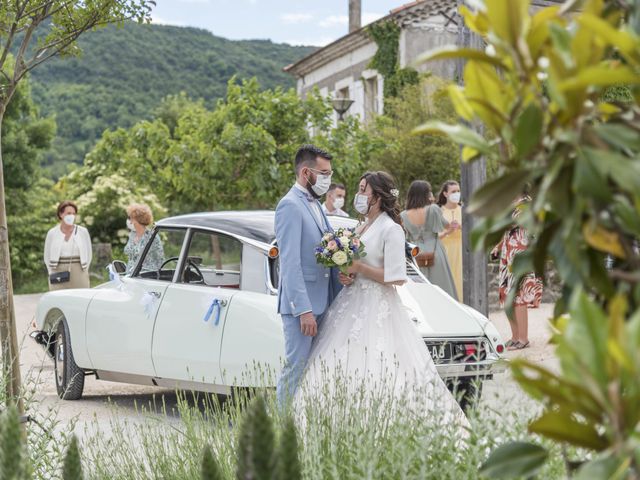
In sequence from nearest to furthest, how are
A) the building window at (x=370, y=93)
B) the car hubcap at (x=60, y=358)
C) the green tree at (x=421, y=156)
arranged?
the car hubcap at (x=60, y=358)
the green tree at (x=421, y=156)
the building window at (x=370, y=93)

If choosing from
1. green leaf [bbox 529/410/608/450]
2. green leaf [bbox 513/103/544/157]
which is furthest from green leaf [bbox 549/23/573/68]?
green leaf [bbox 529/410/608/450]

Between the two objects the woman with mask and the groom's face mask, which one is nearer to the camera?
the groom's face mask

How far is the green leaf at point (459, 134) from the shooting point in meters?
1.77

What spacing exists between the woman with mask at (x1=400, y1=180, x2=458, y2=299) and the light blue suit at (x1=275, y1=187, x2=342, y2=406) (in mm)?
4399

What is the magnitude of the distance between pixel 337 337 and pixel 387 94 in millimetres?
25019

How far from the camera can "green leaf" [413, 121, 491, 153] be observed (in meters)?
1.77

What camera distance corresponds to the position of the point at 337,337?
6.54m

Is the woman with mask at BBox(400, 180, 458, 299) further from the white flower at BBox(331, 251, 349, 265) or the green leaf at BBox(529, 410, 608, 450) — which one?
the green leaf at BBox(529, 410, 608, 450)

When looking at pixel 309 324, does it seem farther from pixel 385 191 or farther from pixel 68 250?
pixel 68 250

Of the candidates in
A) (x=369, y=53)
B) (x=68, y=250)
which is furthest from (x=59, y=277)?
(x=369, y=53)

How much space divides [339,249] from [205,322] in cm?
174

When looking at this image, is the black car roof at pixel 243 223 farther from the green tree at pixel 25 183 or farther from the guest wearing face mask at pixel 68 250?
the green tree at pixel 25 183

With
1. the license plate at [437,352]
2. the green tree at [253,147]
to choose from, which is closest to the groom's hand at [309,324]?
the license plate at [437,352]

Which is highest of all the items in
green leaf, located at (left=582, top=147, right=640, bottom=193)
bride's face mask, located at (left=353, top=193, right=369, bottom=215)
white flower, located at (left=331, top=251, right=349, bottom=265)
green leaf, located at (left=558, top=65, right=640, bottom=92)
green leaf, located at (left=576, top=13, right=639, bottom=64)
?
green leaf, located at (left=576, top=13, right=639, bottom=64)
